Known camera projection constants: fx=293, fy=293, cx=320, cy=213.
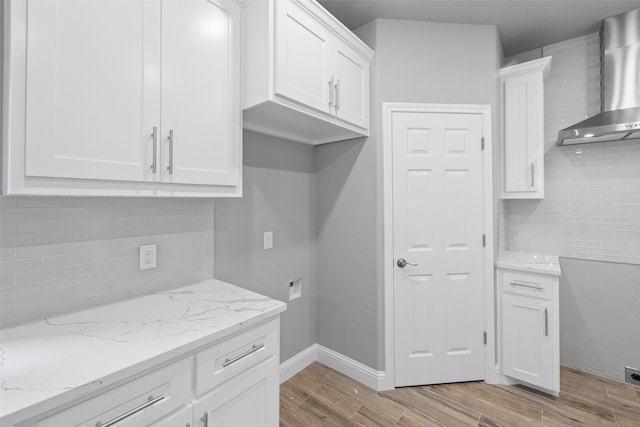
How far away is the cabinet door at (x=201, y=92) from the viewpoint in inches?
49.0

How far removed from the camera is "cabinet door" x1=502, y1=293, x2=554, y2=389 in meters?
2.02

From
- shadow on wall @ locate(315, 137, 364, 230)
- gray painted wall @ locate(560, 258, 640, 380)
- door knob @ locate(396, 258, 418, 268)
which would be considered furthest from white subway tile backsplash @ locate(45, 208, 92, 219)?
gray painted wall @ locate(560, 258, 640, 380)

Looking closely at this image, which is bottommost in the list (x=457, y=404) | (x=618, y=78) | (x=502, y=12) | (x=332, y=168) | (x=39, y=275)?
(x=457, y=404)

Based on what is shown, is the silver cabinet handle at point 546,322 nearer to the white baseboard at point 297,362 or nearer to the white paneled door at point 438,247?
the white paneled door at point 438,247

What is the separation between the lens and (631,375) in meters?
2.21

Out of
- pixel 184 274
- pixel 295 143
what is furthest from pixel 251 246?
pixel 295 143

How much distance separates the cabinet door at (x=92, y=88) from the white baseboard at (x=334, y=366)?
181cm

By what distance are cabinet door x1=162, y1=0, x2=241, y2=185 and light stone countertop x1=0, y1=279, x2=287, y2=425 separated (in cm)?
58

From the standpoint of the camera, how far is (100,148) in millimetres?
1057

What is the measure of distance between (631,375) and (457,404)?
1433 millimetres

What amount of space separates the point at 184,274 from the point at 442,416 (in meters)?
1.83

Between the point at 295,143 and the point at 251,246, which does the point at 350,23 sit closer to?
the point at 295,143

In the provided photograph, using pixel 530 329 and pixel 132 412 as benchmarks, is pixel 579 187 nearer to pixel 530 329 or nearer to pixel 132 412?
pixel 530 329

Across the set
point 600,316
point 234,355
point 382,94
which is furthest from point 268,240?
point 600,316
